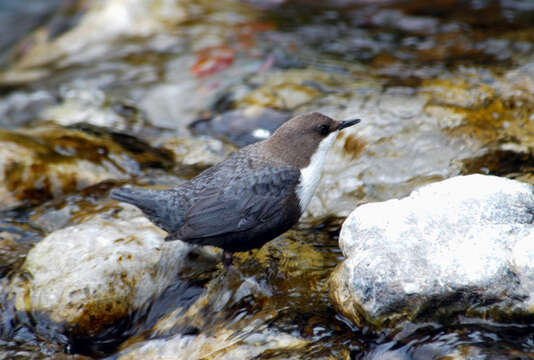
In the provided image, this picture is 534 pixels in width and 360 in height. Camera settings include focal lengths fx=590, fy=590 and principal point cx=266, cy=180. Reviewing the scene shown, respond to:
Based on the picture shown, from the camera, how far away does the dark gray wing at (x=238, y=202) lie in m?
4.01

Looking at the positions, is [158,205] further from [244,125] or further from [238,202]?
[244,125]

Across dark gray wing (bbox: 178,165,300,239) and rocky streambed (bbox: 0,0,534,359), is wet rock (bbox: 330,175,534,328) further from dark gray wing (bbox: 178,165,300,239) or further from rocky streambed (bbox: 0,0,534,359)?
dark gray wing (bbox: 178,165,300,239)

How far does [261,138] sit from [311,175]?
185 cm

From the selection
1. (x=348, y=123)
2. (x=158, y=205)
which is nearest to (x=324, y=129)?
(x=348, y=123)

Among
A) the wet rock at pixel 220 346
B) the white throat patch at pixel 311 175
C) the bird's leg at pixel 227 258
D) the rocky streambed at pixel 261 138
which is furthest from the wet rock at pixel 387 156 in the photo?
the wet rock at pixel 220 346

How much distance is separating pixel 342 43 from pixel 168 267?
192 inches

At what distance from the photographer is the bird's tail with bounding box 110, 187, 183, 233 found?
13.5 ft

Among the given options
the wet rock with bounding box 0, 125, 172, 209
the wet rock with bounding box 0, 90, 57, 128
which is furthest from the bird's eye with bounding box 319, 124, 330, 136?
the wet rock with bounding box 0, 90, 57, 128

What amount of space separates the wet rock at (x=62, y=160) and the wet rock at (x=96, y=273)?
1178mm

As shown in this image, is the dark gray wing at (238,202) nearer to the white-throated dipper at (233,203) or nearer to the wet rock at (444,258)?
the white-throated dipper at (233,203)

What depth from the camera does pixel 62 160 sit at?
5.60m

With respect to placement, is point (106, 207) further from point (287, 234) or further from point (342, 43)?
point (342, 43)

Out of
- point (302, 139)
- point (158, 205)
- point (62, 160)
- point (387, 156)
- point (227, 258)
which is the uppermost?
point (302, 139)

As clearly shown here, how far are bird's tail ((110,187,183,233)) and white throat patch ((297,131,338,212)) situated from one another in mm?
879
